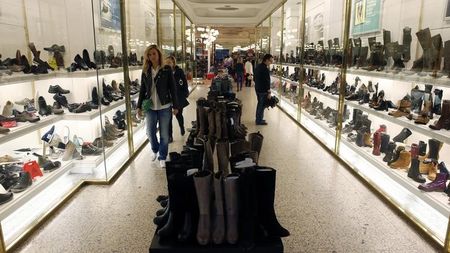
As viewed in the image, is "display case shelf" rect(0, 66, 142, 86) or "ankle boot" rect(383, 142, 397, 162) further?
"ankle boot" rect(383, 142, 397, 162)

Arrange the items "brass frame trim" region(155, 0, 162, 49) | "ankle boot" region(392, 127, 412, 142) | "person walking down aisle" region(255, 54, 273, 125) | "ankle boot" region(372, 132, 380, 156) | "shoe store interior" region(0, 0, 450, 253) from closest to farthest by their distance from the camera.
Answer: "shoe store interior" region(0, 0, 450, 253)
"ankle boot" region(392, 127, 412, 142)
"ankle boot" region(372, 132, 380, 156)
"brass frame trim" region(155, 0, 162, 49)
"person walking down aisle" region(255, 54, 273, 125)

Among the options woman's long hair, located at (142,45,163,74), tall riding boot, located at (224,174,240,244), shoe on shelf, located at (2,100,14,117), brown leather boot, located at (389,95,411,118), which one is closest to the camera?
tall riding boot, located at (224,174,240,244)

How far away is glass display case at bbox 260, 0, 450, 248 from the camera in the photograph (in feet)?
10.1

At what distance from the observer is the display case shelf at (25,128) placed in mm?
2672

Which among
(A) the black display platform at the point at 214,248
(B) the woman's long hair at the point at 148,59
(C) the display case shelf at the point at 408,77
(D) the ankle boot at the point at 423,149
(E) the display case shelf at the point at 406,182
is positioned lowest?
(E) the display case shelf at the point at 406,182

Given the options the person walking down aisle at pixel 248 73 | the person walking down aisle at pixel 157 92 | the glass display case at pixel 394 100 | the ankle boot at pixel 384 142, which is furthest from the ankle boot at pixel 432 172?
the person walking down aisle at pixel 248 73

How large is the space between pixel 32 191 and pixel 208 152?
1.60 meters

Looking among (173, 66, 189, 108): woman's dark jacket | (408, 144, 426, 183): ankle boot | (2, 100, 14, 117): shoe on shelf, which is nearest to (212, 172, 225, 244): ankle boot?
(408, 144, 426, 183): ankle boot

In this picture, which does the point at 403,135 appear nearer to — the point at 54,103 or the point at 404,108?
the point at 404,108

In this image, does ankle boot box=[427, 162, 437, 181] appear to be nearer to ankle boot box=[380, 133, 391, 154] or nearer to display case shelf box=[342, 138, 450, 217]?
display case shelf box=[342, 138, 450, 217]

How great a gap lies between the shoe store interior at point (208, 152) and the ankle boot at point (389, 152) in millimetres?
27

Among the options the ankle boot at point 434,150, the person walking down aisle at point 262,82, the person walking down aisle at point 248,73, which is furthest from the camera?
the person walking down aisle at point 248,73

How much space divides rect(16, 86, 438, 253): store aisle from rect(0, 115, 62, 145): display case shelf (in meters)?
0.78

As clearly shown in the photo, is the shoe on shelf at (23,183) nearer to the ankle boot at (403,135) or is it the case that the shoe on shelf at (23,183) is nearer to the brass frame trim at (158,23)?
the ankle boot at (403,135)
